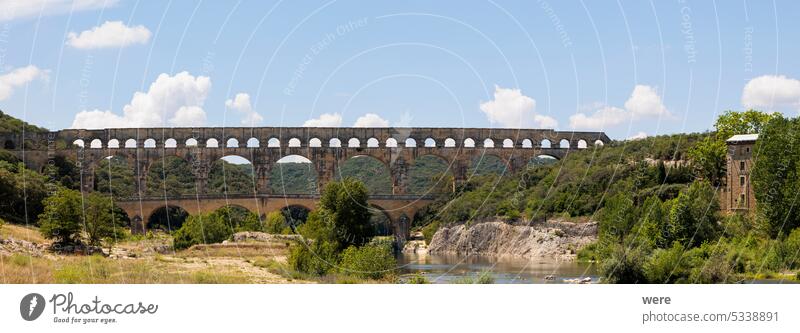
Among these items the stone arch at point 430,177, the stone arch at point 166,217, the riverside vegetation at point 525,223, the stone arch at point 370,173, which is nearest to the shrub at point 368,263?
the riverside vegetation at point 525,223

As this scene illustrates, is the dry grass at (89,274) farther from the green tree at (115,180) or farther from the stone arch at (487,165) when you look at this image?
the stone arch at (487,165)

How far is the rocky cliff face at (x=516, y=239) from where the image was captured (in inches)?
1984

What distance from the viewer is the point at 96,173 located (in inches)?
2731

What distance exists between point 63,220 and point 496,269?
1784cm

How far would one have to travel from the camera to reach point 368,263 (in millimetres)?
30141

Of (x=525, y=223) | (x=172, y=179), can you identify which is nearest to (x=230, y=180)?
(x=172, y=179)

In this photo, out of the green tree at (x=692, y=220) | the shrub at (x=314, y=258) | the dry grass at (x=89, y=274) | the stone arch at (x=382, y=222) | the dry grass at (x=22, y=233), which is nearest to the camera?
the dry grass at (x=89, y=274)

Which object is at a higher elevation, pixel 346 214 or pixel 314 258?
pixel 346 214

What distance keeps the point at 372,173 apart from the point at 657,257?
158 feet

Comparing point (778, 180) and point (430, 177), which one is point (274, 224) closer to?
point (430, 177)

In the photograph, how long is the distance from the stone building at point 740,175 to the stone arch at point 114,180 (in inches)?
1565

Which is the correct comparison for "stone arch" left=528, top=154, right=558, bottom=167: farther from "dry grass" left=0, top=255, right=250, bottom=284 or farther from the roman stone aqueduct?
"dry grass" left=0, top=255, right=250, bottom=284
